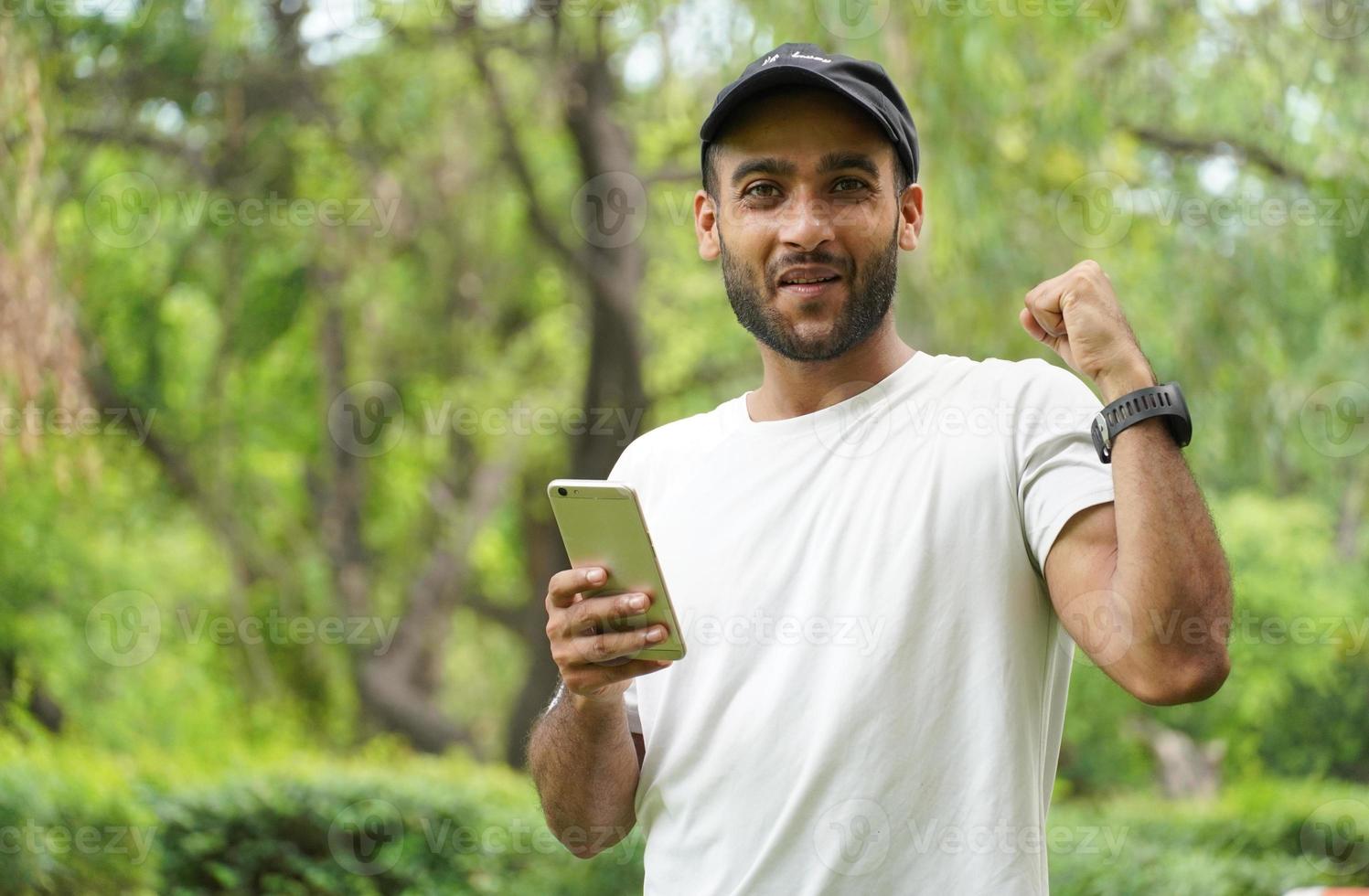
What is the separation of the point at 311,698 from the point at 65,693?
207 cm

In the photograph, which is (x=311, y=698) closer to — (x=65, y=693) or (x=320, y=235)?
(x=65, y=693)

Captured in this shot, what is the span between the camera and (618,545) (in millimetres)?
1805

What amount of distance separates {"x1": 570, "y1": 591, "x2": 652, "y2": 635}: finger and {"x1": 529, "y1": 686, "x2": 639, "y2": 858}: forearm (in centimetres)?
16

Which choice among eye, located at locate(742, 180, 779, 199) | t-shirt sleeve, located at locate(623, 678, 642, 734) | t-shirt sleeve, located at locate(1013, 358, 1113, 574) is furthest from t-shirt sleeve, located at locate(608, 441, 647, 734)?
t-shirt sleeve, located at locate(1013, 358, 1113, 574)

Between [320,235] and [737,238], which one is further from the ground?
[320,235]

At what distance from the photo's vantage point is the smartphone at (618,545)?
1772 mm

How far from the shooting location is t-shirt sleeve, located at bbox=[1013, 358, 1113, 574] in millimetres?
1638

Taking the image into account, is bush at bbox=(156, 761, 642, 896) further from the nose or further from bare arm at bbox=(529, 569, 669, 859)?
the nose

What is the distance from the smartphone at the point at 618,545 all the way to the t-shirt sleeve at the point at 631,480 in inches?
8.5

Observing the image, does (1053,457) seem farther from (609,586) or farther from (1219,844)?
(1219,844)

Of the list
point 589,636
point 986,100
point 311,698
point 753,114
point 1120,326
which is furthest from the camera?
point 311,698

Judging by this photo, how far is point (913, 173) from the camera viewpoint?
6.88 ft

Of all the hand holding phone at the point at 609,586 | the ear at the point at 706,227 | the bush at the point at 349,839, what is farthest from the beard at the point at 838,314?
the bush at the point at 349,839

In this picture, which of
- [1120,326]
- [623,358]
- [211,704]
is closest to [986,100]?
[623,358]
